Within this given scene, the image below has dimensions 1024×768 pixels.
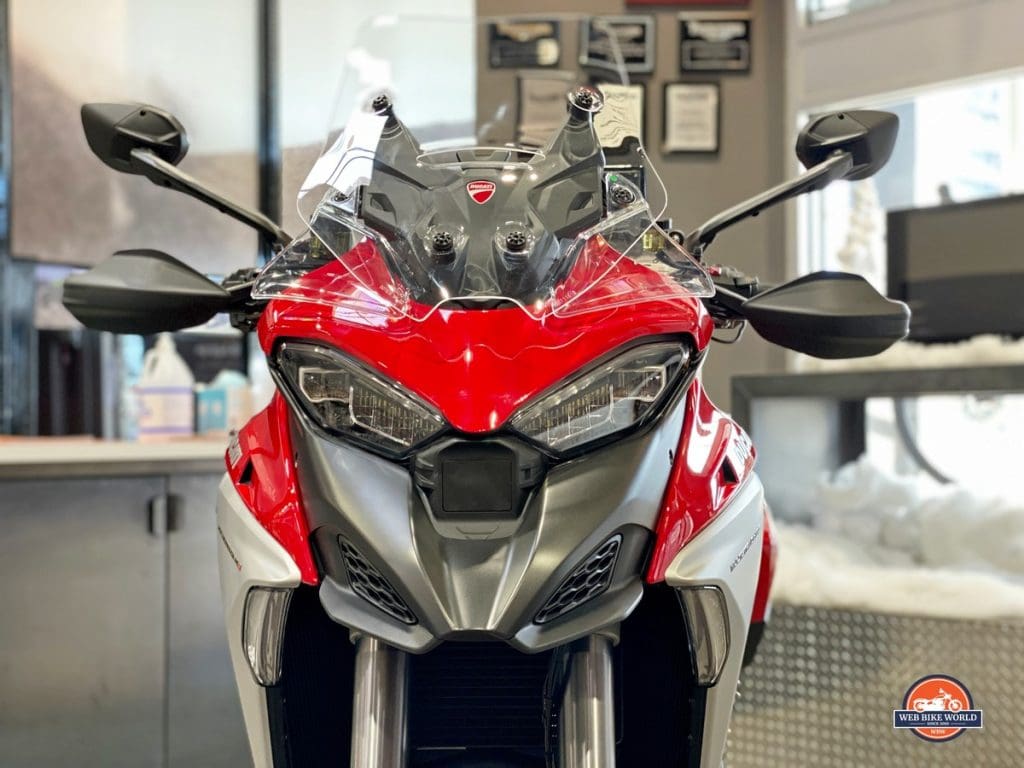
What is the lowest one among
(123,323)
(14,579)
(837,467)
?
(14,579)

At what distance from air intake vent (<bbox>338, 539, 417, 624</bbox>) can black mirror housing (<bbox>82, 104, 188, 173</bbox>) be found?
1.43 ft

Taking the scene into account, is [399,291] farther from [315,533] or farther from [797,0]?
[797,0]

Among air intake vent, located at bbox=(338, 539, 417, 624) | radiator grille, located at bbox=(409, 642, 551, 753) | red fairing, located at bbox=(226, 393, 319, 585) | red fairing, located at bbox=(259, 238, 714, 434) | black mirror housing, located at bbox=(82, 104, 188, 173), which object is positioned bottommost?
radiator grille, located at bbox=(409, 642, 551, 753)

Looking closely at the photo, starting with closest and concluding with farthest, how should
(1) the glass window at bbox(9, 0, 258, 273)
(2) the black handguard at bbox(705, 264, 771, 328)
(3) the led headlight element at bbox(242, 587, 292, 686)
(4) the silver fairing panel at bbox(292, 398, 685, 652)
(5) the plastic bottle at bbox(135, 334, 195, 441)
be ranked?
1. (4) the silver fairing panel at bbox(292, 398, 685, 652)
2. (3) the led headlight element at bbox(242, 587, 292, 686)
3. (2) the black handguard at bbox(705, 264, 771, 328)
4. (5) the plastic bottle at bbox(135, 334, 195, 441)
5. (1) the glass window at bbox(9, 0, 258, 273)

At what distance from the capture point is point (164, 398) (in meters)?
2.57

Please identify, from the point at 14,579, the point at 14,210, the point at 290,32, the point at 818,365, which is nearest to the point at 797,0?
the point at 818,365

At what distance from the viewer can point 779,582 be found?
5.94 feet

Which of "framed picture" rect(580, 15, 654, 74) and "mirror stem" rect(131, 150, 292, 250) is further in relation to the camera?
"framed picture" rect(580, 15, 654, 74)

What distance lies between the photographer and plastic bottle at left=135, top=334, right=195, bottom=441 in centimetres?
255

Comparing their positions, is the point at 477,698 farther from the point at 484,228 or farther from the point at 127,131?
the point at 127,131

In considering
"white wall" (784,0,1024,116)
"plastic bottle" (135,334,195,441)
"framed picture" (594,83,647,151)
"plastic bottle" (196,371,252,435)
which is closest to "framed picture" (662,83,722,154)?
"white wall" (784,0,1024,116)

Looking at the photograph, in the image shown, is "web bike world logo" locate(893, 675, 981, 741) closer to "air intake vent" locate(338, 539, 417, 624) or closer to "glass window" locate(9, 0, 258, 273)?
"air intake vent" locate(338, 539, 417, 624)

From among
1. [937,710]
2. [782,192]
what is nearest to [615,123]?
[782,192]

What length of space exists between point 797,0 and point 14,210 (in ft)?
7.66
